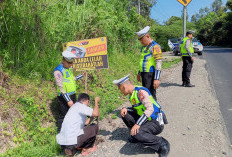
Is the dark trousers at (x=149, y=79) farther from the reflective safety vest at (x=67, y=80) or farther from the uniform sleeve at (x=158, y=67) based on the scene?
the reflective safety vest at (x=67, y=80)

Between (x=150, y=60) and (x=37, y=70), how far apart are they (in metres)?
2.93

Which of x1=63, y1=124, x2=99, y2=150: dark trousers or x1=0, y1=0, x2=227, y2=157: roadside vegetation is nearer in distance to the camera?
x1=63, y1=124, x2=99, y2=150: dark trousers

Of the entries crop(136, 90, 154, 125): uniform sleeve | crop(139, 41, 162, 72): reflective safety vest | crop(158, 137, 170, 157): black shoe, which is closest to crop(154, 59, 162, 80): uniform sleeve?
crop(139, 41, 162, 72): reflective safety vest

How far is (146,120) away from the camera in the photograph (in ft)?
11.1

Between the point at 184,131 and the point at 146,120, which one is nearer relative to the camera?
the point at 146,120

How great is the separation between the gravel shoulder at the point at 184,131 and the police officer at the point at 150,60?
0.96 m

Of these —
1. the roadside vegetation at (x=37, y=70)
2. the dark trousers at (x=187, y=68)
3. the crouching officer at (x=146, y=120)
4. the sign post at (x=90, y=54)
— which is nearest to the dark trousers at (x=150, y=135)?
the crouching officer at (x=146, y=120)

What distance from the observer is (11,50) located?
5297 millimetres

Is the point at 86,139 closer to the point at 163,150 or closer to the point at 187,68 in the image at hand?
the point at 163,150

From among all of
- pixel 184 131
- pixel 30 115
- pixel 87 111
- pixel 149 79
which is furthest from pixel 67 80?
pixel 184 131

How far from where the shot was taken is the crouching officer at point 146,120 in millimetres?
3316

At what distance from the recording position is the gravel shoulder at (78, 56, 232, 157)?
3.56 metres

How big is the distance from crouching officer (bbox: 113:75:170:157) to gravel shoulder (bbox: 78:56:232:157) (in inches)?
9.1

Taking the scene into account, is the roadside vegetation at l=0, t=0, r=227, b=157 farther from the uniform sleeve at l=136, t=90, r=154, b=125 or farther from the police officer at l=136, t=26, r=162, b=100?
the uniform sleeve at l=136, t=90, r=154, b=125
